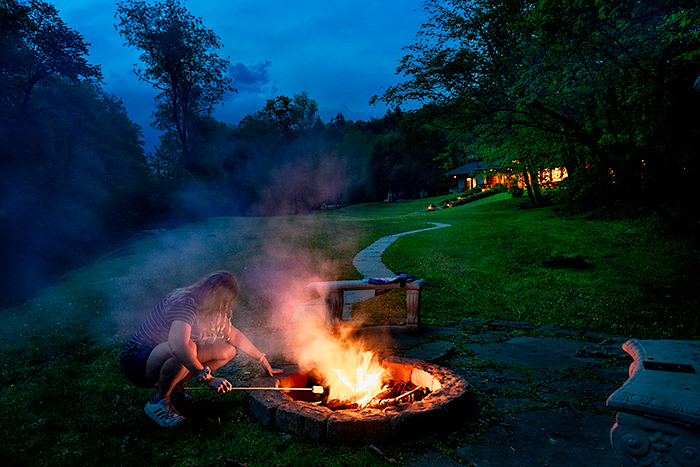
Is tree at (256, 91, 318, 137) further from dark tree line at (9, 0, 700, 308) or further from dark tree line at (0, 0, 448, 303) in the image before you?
dark tree line at (9, 0, 700, 308)

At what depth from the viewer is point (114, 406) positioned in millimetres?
3965

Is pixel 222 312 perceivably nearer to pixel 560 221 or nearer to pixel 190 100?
pixel 560 221

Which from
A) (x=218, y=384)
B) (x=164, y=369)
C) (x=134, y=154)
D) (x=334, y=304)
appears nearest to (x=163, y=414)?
(x=164, y=369)

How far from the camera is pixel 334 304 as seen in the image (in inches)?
251

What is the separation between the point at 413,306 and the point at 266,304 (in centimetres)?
354

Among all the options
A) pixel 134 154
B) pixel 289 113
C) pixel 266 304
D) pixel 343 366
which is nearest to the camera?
pixel 343 366

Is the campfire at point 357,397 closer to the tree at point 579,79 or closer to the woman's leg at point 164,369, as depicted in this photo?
the woman's leg at point 164,369

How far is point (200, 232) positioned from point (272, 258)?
8.80 meters

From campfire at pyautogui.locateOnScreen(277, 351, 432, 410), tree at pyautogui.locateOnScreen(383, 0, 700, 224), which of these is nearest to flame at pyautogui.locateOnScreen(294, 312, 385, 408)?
campfire at pyautogui.locateOnScreen(277, 351, 432, 410)

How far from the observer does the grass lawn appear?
3223 mm

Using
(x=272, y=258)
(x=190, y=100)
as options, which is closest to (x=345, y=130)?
(x=190, y=100)

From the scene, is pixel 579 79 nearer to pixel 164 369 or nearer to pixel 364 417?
pixel 364 417

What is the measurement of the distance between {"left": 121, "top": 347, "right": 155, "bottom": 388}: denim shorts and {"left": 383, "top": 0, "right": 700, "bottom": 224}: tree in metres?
6.57

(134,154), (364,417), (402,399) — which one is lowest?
(402,399)
